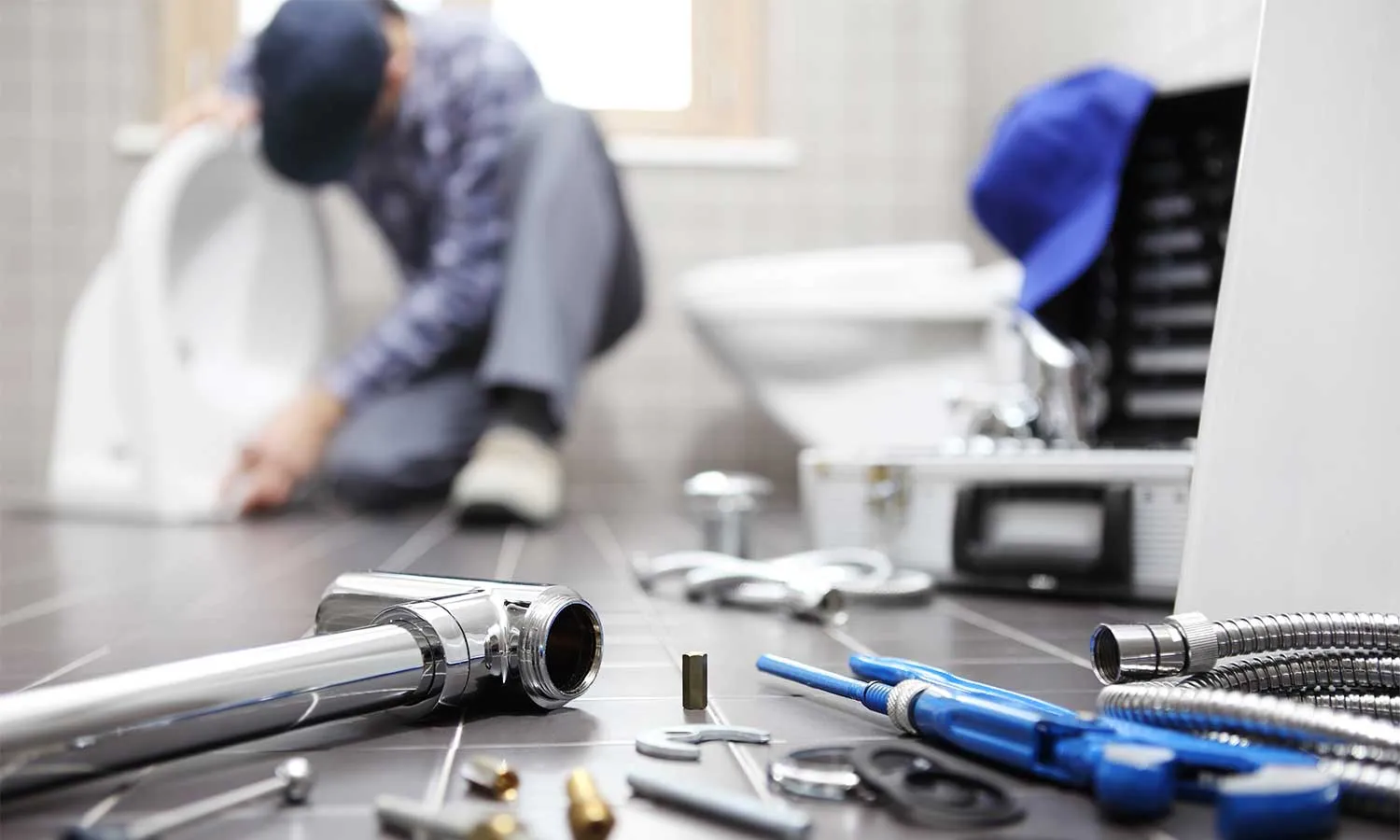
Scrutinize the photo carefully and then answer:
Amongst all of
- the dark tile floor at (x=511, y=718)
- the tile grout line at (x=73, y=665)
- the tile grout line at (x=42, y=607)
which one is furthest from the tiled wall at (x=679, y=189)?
the tile grout line at (x=73, y=665)

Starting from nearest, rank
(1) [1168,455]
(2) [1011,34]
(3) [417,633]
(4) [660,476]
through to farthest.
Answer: (3) [417,633]
(1) [1168,455]
(2) [1011,34]
(4) [660,476]

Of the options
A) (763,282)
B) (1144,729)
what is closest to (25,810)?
(1144,729)

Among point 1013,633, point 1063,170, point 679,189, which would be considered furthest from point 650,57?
point 1013,633

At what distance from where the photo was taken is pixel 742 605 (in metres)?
0.98

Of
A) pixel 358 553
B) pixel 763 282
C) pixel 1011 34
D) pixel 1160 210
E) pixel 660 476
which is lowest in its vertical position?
pixel 660 476

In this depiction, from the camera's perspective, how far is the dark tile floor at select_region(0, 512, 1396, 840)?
44cm

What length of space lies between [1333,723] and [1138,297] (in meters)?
0.96

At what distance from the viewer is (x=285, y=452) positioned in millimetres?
1977

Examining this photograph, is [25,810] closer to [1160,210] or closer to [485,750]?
[485,750]

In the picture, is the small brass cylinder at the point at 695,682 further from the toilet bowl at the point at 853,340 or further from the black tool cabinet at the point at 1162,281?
the toilet bowl at the point at 853,340

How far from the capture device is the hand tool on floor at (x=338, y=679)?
0.43 metres

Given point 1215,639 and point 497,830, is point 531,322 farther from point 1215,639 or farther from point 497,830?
point 497,830

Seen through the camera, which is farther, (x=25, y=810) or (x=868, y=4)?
(x=868, y=4)

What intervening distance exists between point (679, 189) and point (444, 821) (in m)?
2.43
